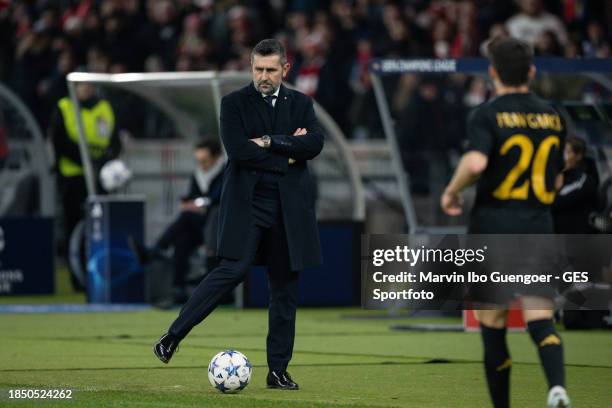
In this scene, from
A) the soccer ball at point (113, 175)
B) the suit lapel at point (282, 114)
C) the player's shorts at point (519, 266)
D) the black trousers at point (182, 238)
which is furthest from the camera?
the soccer ball at point (113, 175)

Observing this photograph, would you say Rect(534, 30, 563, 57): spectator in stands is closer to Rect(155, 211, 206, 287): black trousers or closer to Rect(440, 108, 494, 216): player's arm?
Rect(155, 211, 206, 287): black trousers

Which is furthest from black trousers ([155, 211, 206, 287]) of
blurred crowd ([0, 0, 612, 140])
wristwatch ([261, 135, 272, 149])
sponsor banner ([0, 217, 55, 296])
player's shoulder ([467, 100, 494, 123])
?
player's shoulder ([467, 100, 494, 123])

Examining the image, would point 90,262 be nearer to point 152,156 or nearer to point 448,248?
point 152,156

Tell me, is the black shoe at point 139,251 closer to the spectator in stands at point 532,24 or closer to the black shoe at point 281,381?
the spectator in stands at point 532,24

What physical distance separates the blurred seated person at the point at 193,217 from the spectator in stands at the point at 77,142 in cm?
171

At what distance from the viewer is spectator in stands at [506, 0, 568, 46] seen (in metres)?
20.4

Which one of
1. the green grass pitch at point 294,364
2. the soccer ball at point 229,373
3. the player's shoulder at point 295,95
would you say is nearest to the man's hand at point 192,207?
the green grass pitch at point 294,364

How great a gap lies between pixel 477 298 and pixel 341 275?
30.2 ft

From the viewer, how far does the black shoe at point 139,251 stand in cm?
1775

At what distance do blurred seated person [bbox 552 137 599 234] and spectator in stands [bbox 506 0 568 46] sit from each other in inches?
210

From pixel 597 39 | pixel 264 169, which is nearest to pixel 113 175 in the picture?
pixel 597 39

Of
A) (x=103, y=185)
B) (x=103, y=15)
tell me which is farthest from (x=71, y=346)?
(x=103, y=15)

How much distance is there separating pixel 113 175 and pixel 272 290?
8918mm

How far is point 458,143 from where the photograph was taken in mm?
17953
